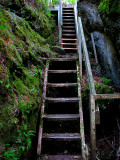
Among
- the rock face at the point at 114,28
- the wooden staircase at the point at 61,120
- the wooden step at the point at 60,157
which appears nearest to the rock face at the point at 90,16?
the rock face at the point at 114,28

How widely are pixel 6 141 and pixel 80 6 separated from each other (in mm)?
6562

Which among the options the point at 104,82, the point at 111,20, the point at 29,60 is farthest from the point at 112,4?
the point at 29,60

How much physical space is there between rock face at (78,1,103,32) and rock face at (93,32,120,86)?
1.04ft

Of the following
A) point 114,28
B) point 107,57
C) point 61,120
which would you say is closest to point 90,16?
point 107,57

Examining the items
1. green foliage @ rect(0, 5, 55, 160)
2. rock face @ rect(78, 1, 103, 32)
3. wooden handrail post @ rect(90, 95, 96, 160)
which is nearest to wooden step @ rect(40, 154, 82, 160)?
wooden handrail post @ rect(90, 95, 96, 160)

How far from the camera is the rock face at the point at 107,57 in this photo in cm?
401

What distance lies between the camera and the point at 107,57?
4.48 metres

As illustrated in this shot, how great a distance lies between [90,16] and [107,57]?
2.19 meters

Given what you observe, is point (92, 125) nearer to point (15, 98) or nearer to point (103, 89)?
point (15, 98)

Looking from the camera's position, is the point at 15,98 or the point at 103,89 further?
the point at 103,89

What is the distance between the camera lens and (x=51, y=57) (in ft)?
14.4

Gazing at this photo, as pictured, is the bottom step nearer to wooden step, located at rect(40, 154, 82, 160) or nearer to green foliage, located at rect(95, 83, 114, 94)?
wooden step, located at rect(40, 154, 82, 160)

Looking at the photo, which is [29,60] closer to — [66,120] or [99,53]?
[66,120]

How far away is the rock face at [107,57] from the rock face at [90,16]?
0.32 m
